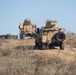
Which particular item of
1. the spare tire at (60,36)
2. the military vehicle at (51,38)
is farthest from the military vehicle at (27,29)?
the spare tire at (60,36)

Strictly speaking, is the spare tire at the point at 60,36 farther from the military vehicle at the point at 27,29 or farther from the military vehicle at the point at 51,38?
the military vehicle at the point at 27,29

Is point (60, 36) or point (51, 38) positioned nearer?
point (60, 36)

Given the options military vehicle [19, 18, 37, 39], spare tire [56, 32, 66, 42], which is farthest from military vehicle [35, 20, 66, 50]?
military vehicle [19, 18, 37, 39]

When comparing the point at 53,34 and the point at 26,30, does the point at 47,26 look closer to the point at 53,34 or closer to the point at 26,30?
the point at 53,34

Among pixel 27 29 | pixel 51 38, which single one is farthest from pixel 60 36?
pixel 27 29

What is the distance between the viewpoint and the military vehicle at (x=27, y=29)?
106 feet

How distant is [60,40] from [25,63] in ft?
44.1

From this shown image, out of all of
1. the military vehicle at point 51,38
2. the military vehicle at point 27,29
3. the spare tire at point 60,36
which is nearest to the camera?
the spare tire at point 60,36

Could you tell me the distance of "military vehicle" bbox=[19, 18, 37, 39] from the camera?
32.3 m

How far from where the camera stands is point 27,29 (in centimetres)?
3291

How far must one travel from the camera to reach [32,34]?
3328 centimetres

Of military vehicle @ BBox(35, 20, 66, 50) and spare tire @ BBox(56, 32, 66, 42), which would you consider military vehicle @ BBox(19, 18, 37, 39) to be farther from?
spare tire @ BBox(56, 32, 66, 42)

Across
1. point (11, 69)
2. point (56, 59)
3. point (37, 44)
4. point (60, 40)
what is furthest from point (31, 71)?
point (37, 44)

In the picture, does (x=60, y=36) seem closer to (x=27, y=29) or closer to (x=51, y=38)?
(x=51, y=38)
